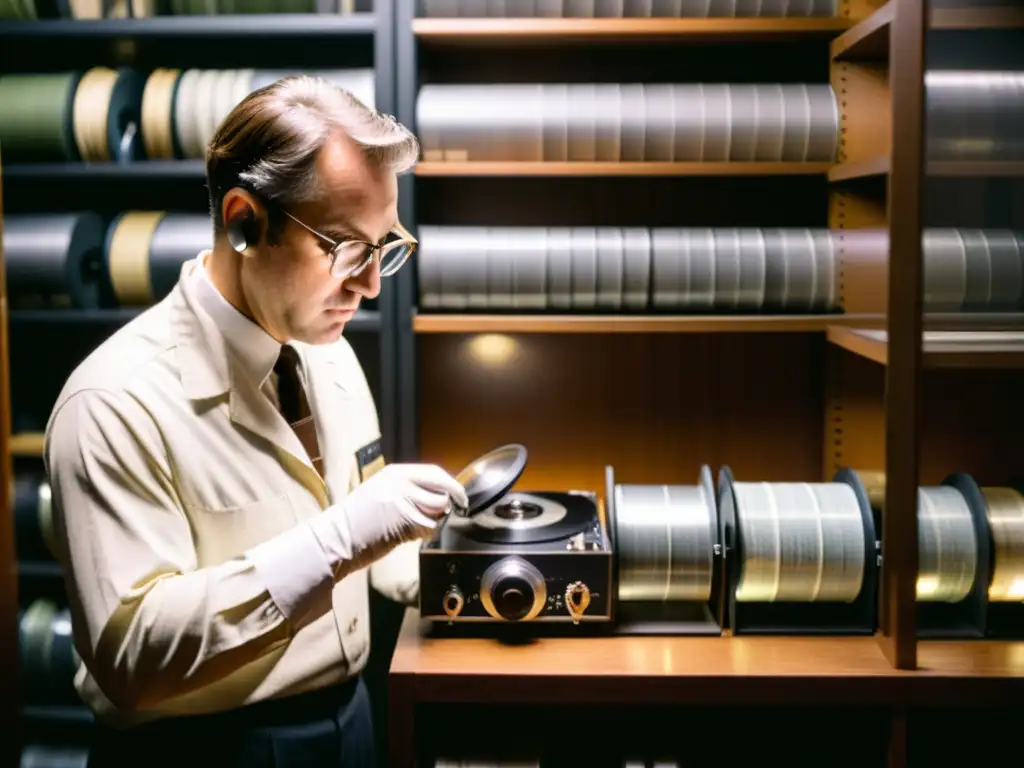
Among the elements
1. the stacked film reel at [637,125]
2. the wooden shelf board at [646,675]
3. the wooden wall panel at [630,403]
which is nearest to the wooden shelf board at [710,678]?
the wooden shelf board at [646,675]

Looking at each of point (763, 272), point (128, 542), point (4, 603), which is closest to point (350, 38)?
point (763, 272)

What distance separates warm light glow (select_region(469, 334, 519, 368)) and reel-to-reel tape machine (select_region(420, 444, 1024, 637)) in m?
0.63

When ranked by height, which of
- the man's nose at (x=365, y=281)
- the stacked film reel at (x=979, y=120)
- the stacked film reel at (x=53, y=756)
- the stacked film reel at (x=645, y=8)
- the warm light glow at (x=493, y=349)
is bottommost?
the stacked film reel at (x=53, y=756)

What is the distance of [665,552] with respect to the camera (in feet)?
6.55

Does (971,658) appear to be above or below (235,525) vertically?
below

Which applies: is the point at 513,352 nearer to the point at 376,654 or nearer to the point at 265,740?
the point at 376,654

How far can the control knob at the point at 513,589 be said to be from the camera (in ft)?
6.12

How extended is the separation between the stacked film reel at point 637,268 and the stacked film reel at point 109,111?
1.77ft

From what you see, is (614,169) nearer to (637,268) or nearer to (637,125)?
(637,125)

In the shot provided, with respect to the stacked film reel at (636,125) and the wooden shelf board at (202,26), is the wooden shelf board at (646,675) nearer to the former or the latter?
the stacked film reel at (636,125)

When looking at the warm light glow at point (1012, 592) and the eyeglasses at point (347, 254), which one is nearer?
the eyeglasses at point (347, 254)

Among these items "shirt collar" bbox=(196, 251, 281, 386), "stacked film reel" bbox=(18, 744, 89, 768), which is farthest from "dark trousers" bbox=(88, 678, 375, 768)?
"stacked film reel" bbox=(18, 744, 89, 768)

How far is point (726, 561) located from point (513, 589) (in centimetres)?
48

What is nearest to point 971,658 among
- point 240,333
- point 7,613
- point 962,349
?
point 962,349
